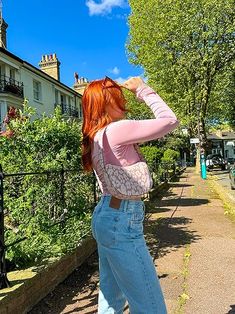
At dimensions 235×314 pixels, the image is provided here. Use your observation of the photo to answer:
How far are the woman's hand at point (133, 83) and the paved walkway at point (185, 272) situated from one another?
230 centimetres

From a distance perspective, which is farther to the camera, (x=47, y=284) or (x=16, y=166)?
(x=16, y=166)

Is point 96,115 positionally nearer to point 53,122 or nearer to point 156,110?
point 156,110

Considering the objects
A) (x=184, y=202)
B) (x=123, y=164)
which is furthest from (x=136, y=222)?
(x=184, y=202)

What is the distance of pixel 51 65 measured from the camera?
40188 millimetres

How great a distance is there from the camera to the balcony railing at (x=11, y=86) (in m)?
29.6

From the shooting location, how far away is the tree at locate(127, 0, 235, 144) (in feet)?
90.7

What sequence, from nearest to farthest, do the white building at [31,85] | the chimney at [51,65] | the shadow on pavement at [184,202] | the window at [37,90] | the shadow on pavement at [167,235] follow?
1. the shadow on pavement at [167,235]
2. the shadow on pavement at [184,202]
3. the white building at [31,85]
4. the window at [37,90]
5. the chimney at [51,65]

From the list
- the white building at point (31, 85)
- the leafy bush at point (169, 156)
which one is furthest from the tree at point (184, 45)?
the white building at point (31, 85)

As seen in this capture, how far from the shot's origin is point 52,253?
463 cm

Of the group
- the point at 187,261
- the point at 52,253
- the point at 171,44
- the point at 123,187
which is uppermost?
the point at 171,44

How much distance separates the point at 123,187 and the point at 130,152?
207 mm

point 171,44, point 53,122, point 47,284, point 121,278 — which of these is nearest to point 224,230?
point 53,122

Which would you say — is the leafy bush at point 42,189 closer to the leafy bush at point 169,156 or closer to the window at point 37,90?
the leafy bush at point 169,156

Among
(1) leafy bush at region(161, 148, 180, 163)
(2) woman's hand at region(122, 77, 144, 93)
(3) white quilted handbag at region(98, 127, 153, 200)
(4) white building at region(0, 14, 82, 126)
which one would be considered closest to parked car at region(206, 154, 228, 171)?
(1) leafy bush at region(161, 148, 180, 163)
